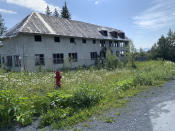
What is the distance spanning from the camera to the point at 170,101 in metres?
4.66

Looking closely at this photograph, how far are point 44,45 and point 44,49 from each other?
1.69 ft

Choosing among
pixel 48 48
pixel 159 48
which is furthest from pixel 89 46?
pixel 159 48

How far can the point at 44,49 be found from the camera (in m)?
15.7

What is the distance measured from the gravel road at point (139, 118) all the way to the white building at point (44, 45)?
10589 millimetres

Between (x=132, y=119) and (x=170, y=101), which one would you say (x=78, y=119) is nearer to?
(x=132, y=119)

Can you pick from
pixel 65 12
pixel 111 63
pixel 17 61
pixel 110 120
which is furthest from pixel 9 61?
pixel 65 12

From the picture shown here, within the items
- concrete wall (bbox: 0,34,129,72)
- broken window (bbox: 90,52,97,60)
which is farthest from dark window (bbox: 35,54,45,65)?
broken window (bbox: 90,52,97,60)

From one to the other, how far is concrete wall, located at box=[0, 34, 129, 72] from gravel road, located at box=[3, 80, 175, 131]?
10.6 meters

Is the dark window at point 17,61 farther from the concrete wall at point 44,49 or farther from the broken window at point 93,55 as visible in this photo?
the broken window at point 93,55

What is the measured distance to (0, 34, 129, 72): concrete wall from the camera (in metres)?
14.1

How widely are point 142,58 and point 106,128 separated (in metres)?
34.0

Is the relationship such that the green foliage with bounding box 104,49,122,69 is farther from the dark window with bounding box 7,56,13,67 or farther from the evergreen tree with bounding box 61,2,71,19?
the evergreen tree with bounding box 61,2,71,19

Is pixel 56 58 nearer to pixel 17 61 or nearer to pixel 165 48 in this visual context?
pixel 17 61

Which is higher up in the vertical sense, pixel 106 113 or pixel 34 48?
pixel 34 48
